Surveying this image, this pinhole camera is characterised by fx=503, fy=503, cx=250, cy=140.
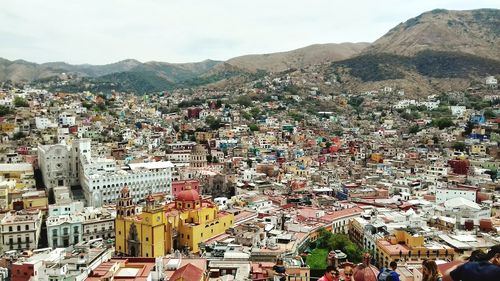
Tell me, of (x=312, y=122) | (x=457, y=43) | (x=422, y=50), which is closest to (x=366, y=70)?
(x=422, y=50)

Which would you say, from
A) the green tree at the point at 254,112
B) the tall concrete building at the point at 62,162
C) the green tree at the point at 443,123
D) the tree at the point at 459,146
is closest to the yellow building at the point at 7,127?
the tall concrete building at the point at 62,162

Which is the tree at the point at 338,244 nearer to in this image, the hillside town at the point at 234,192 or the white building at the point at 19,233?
the hillside town at the point at 234,192

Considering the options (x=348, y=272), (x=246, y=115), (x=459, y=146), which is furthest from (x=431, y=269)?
(x=246, y=115)

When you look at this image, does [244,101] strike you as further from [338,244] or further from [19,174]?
[338,244]

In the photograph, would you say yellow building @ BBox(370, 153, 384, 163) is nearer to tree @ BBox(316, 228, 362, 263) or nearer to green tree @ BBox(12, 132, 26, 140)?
tree @ BBox(316, 228, 362, 263)

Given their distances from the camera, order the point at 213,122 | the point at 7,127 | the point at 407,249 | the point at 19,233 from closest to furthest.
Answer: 1. the point at 407,249
2. the point at 19,233
3. the point at 7,127
4. the point at 213,122

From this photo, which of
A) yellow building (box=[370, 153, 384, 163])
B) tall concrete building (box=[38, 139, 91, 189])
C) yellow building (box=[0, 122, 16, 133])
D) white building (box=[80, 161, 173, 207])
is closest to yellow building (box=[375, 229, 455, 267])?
white building (box=[80, 161, 173, 207])
